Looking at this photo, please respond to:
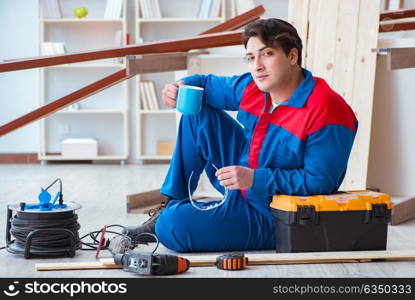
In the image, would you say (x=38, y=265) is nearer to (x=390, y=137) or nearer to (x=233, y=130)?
(x=233, y=130)

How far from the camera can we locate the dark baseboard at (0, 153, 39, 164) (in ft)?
21.1

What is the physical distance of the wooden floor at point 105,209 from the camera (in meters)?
2.25

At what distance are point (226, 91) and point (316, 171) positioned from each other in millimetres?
508

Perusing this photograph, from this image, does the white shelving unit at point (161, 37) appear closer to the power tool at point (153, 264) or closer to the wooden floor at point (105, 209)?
the wooden floor at point (105, 209)

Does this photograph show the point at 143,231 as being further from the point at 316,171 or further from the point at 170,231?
the point at 316,171

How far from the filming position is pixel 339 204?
2.37 m

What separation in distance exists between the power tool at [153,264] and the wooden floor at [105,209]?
0.03 m

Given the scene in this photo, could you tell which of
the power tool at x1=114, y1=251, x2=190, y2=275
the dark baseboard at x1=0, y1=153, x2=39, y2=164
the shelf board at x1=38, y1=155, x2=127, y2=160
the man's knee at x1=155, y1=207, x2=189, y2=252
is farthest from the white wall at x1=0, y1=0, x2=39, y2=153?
the power tool at x1=114, y1=251, x2=190, y2=275

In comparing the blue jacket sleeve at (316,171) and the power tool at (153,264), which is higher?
the blue jacket sleeve at (316,171)

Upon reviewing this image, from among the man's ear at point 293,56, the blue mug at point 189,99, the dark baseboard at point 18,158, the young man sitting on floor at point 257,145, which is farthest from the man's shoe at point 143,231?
the dark baseboard at point 18,158

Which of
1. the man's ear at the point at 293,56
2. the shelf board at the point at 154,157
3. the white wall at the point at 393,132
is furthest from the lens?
the shelf board at the point at 154,157

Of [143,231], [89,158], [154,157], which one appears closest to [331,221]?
[143,231]

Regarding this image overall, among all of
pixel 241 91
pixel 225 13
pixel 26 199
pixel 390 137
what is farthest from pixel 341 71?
pixel 225 13

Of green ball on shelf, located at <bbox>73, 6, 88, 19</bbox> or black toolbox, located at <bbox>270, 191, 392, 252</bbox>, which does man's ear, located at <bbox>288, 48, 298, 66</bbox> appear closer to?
black toolbox, located at <bbox>270, 191, 392, 252</bbox>
